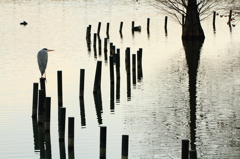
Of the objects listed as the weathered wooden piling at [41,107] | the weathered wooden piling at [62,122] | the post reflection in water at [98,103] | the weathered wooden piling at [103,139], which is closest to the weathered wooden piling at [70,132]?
the weathered wooden piling at [62,122]

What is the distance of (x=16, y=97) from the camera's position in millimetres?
22484

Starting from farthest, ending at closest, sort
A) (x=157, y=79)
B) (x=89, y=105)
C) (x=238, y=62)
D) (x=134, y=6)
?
(x=134, y=6), (x=238, y=62), (x=157, y=79), (x=89, y=105)

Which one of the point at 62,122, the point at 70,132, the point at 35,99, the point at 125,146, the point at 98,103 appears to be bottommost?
the point at 125,146

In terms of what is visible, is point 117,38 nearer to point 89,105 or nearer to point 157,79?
point 157,79

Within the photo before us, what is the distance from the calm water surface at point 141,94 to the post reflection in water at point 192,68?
0.17ft

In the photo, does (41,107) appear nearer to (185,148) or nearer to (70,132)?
(70,132)

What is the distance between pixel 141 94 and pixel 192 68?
6787 mm

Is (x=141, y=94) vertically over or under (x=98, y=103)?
over

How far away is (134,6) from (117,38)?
31.1 meters

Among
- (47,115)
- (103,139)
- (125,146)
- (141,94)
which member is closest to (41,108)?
(47,115)

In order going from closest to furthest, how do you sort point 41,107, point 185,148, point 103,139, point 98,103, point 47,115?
point 185,148 < point 103,139 < point 47,115 < point 41,107 < point 98,103

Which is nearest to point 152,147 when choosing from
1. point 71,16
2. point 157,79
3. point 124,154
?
point 124,154

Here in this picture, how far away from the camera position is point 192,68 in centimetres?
2917

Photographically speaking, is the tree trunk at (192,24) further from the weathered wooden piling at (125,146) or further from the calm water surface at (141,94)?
the weathered wooden piling at (125,146)
